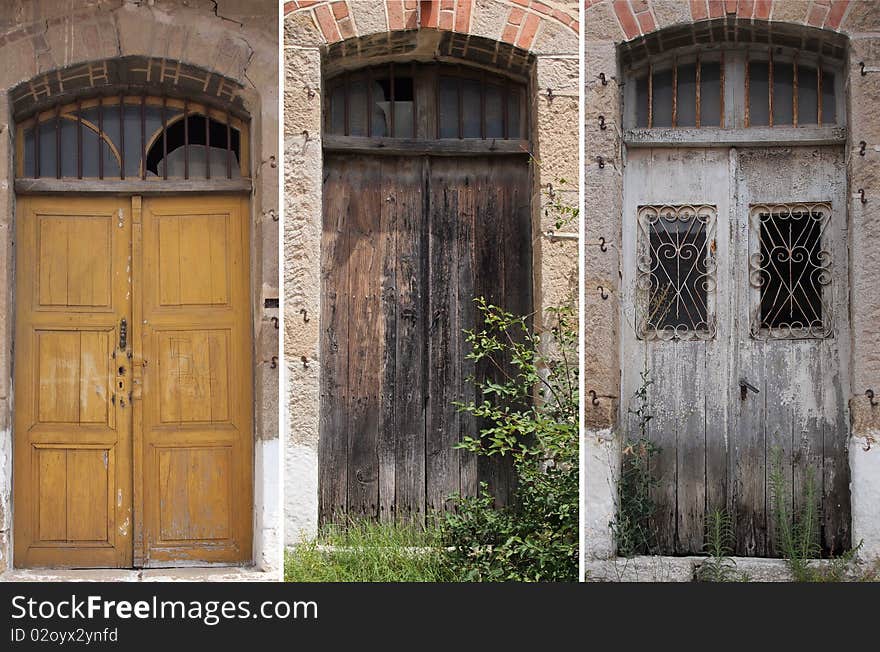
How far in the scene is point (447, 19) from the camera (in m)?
5.12

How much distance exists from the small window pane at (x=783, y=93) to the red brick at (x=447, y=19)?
64.2 inches

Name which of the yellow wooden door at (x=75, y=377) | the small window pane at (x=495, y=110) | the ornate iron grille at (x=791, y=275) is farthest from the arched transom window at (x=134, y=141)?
the ornate iron grille at (x=791, y=275)

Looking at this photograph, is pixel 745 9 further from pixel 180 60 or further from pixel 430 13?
pixel 180 60

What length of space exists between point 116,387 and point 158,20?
1.88 meters

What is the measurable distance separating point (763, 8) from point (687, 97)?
54 cm

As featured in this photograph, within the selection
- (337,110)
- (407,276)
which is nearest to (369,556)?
(407,276)

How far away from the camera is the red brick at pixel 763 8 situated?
4.86m

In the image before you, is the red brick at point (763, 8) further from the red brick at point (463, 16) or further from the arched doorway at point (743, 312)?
the red brick at point (463, 16)

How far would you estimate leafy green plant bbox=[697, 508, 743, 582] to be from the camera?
4844mm

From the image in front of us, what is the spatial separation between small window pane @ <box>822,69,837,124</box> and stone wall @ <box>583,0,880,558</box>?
0.50 feet

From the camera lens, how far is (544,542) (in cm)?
461

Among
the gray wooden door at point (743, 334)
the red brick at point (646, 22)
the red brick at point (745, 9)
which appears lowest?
the gray wooden door at point (743, 334)

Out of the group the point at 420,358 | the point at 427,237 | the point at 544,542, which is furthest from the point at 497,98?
the point at 544,542

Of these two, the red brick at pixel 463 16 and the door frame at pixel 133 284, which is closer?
the red brick at pixel 463 16
